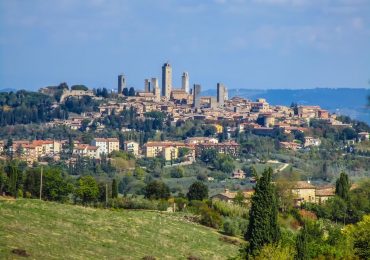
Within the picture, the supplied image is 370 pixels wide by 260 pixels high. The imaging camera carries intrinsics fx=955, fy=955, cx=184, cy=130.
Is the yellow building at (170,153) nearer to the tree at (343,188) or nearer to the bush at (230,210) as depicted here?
Result: the tree at (343,188)

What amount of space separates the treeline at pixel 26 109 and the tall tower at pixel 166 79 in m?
29.3

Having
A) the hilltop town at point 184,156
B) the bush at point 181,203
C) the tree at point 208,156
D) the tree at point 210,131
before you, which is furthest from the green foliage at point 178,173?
the tree at point 210,131

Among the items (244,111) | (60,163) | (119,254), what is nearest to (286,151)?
(60,163)

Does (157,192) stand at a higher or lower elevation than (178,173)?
higher

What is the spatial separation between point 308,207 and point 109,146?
55387 millimetres

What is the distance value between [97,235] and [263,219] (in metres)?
5.00

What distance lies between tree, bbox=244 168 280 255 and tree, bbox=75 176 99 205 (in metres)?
17.6

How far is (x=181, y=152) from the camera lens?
9575 centimetres

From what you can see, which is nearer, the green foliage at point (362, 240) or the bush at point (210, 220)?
the green foliage at point (362, 240)

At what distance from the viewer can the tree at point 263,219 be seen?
24605 mm

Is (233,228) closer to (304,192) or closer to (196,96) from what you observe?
(304,192)

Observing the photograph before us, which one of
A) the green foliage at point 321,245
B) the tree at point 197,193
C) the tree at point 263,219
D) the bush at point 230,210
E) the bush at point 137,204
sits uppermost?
the tree at point 263,219

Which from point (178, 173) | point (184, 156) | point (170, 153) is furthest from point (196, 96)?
point (178, 173)

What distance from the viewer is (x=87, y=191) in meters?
42.6
